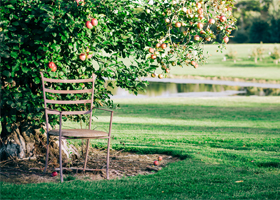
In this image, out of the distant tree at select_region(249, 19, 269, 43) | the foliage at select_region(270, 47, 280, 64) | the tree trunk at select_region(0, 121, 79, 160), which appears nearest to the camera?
the tree trunk at select_region(0, 121, 79, 160)

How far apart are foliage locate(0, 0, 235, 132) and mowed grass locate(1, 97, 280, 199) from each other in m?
1.37

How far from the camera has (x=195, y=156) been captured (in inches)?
239

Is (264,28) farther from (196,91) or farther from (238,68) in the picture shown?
(196,91)

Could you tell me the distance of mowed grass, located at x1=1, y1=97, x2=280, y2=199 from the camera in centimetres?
407

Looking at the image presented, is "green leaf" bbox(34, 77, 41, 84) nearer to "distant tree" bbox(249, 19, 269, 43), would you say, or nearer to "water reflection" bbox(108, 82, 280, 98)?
"water reflection" bbox(108, 82, 280, 98)

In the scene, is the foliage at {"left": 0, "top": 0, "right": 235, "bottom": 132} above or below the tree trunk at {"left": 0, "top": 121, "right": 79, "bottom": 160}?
above

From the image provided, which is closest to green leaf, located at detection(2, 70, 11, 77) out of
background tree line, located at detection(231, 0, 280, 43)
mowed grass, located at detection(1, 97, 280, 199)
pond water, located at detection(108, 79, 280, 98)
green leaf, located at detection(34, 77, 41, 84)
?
green leaf, located at detection(34, 77, 41, 84)

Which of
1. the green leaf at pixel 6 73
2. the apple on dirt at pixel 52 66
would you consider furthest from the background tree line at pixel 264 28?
the green leaf at pixel 6 73

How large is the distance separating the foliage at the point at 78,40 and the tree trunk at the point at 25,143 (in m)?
0.13

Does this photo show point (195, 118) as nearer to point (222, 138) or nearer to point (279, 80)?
point (222, 138)

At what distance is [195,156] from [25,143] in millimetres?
2692

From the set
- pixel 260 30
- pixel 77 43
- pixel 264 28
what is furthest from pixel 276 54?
pixel 77 43

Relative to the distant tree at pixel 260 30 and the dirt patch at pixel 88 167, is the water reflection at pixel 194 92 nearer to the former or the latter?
the dirt patch at pixel 88 167

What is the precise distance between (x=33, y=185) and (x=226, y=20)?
346 cm
